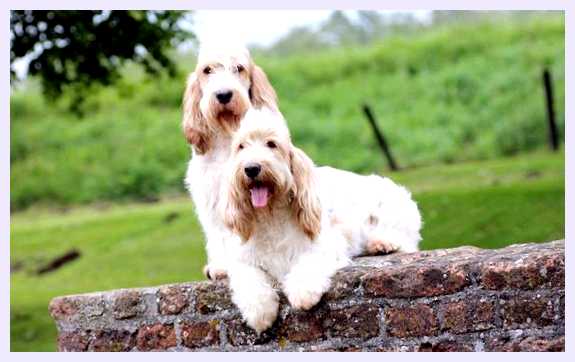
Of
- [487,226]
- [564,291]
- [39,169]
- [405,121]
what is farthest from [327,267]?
[39,169]

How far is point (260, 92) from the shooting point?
7332 mm

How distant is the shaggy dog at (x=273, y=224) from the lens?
6.31 metres

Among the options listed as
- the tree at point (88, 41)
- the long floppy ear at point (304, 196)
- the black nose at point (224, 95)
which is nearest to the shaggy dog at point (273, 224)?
the long floppy ear at point (304, 196)

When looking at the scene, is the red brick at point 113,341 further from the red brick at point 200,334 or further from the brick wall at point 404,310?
the red brick at point 200,334

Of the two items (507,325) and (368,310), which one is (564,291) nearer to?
(507,325)

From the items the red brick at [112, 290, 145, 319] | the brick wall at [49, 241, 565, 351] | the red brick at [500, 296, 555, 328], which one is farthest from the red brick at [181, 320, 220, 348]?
the red brick at [500, 296, 555, 328]

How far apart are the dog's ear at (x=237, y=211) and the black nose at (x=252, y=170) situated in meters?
0.12

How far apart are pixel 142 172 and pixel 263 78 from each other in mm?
16699

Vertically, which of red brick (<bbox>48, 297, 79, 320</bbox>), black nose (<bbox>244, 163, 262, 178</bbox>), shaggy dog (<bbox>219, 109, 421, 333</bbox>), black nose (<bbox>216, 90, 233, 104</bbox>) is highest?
black nose (<bbox>216, 90, 233, 104</bbox>)

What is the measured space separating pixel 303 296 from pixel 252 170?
3.07 ft

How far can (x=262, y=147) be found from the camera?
20.6 feet

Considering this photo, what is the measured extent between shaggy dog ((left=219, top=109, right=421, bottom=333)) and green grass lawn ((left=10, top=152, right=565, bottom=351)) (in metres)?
6.01

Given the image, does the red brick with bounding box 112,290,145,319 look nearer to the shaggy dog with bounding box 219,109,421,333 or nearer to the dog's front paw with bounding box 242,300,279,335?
the shaggy dog with bounding box 219,109,421,333

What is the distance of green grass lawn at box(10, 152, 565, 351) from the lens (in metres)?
14.1
